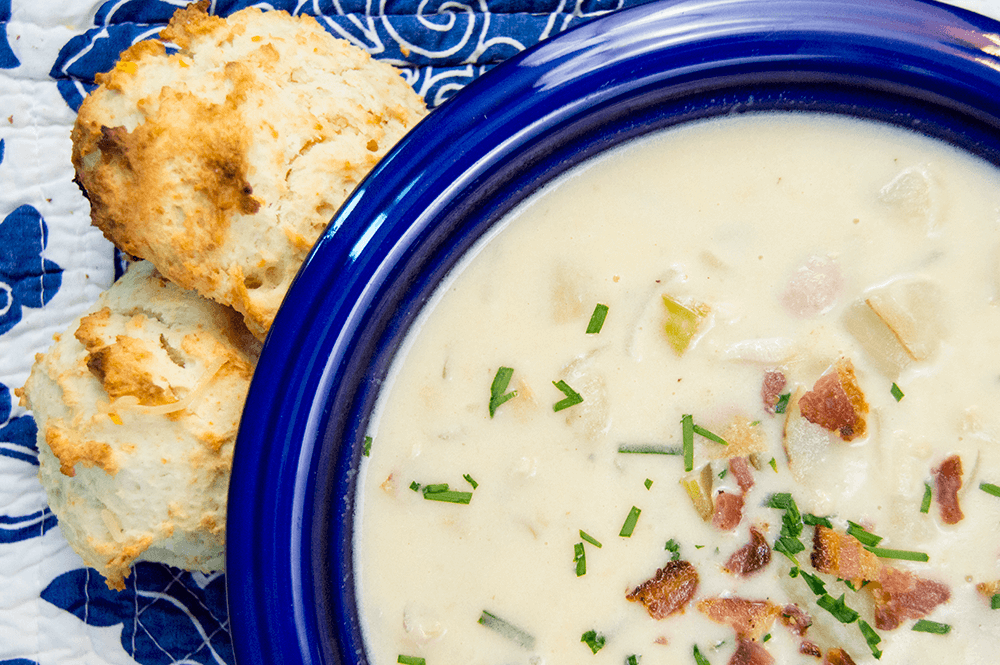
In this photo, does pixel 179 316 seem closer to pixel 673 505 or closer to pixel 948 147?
pixel 673 505

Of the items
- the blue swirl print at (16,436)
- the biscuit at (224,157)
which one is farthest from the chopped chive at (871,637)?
the blue swirl print at (16,436)

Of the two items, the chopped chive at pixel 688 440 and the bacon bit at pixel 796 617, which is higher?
the chopped chive at pixel 688 440

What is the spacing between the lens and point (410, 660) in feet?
5.59

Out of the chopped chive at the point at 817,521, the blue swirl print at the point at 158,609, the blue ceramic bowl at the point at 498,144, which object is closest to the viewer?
the blue ceramic bowl at the point at 498,144

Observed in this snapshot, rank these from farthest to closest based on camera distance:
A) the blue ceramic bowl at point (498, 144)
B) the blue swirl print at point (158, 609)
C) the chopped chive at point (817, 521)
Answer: the blue swirl print at point (158, 609) < the chopped chive at point (817, 521) < the blue ceramic bowl at point (498, 144)

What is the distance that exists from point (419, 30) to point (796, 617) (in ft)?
5.44

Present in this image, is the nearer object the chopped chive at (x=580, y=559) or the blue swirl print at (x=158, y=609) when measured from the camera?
the chopped chive at (x=580, y=559)

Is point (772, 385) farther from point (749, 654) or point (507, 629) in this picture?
point (507, 629)

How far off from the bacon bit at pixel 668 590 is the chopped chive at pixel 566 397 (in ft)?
1.24

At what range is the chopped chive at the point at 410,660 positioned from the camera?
1702 mm

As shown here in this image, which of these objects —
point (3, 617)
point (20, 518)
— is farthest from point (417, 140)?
point (3, 617)

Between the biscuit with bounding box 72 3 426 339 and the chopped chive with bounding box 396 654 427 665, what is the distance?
74 centimetres

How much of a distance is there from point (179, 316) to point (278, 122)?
1.60 ft

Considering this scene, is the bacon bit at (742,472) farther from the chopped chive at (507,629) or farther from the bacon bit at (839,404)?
the chopped chive at (507,629)
